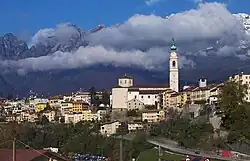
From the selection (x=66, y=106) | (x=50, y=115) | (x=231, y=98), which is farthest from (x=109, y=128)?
(x=231, y=98)

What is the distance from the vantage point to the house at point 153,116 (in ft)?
186

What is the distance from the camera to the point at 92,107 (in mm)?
71250

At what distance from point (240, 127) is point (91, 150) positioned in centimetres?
2378

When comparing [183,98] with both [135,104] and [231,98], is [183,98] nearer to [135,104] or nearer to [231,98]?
[135,104]

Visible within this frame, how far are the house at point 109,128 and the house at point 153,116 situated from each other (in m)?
3.68

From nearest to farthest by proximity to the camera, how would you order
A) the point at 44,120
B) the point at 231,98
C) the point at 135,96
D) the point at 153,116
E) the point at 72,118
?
the point at 231,98, the point at 153,116, the point at 44,120, the point at 72,118, the point at 135,96

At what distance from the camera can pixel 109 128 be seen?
53750 mm

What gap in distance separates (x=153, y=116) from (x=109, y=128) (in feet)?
21.9

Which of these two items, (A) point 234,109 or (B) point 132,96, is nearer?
(A) point 234,109

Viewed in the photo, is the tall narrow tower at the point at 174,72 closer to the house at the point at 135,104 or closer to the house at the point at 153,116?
the house at the point at 135,104

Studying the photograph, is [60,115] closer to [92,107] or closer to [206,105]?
[92,107]

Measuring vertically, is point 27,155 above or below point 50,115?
below

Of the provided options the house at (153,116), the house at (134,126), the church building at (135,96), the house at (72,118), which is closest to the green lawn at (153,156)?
the house at (134,126)

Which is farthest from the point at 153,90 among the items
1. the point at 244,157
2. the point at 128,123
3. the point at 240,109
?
the point at 240,109
